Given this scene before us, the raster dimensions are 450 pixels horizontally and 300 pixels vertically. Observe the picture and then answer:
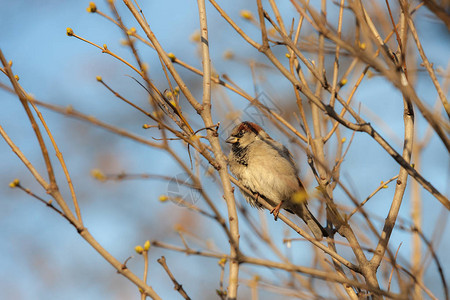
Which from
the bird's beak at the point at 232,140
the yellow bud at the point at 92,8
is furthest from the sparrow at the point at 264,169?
the yellow bud at the point at 92,8

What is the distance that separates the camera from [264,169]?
4246mm

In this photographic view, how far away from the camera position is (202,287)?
25.5 ft

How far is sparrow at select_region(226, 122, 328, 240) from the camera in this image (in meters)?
4.23

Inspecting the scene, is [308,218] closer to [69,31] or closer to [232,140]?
[232,140]

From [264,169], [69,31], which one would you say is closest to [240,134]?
[264,169]

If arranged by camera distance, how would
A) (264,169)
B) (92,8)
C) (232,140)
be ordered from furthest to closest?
(232,140) < (264,169) < (92,8)

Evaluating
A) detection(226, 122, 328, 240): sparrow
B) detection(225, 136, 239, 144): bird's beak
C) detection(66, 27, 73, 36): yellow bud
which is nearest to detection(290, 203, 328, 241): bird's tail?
detection(226, 122, 328, 240): sparrow

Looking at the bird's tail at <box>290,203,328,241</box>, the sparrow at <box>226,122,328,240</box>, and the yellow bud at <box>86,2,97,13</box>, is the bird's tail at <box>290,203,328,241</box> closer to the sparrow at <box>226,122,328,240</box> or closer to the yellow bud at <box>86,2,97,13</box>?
the sparrow at <box>226,122,328,240</box>

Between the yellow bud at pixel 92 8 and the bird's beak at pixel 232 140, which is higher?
the bird's beak at pixel 232 140

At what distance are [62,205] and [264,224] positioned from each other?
192 cm

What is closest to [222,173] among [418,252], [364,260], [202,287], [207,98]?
[207,98]

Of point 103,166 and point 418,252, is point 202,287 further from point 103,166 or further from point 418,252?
point 418,252

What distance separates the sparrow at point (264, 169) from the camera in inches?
167

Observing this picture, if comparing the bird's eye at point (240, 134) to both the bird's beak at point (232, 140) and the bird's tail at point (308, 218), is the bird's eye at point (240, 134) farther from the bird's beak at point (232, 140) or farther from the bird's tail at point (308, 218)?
the bird's tail at point (308, 218)
